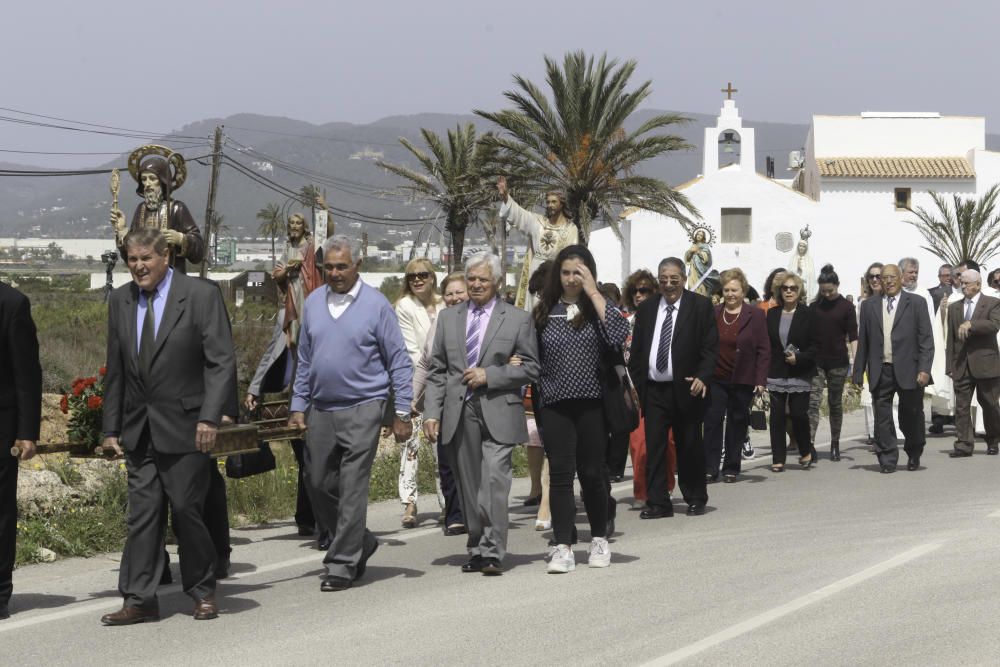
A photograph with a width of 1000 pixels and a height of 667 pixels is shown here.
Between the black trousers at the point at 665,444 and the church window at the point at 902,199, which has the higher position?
the church window at the point at 902,199

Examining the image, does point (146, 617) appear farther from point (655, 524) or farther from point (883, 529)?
point (883, 529)

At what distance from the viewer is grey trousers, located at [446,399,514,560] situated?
9.09 metres

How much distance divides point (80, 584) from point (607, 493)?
335 centimetres

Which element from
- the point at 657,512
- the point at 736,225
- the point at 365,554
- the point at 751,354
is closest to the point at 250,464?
the point at 365,554

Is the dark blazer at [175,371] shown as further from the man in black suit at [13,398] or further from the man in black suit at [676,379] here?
the man in black suit at [676,379]

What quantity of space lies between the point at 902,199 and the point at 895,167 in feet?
4.74

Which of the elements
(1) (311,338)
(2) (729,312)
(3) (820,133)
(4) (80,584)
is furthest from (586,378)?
(3) (820,133)

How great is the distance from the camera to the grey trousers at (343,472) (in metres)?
8.62

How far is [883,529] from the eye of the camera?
10.6 meters

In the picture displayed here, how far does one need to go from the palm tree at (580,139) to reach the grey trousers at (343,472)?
27667 millimetres

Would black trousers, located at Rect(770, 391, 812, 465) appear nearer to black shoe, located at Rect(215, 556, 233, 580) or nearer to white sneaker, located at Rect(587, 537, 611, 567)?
white sneaker, located at Rect(587, 537, 611, 567)

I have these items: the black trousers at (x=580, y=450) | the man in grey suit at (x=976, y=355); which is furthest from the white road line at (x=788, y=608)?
the man in grey suit at (x=976, y=355)

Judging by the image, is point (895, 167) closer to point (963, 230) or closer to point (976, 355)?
point (963, 230)

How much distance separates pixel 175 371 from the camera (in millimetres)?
7973
